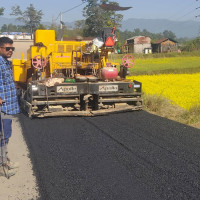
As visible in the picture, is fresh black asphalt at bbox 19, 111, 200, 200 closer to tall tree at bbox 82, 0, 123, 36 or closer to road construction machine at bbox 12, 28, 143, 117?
road construction machine at bbox 12, 28, 143, 117

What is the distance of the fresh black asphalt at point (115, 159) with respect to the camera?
13.5 feet

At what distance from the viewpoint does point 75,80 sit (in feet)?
31.8

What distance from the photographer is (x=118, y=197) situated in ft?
12.9

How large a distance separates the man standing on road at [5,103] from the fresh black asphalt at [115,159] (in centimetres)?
51

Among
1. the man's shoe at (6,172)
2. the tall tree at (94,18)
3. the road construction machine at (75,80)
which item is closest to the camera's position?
the man's shoe at (6,172)

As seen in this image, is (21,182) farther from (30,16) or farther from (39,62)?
(30,16)

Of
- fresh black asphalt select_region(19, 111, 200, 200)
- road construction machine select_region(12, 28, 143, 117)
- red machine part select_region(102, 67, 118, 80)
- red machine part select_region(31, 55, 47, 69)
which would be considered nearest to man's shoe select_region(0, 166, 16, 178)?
fresh black asphalt select_region(19, 111, 200, 200)

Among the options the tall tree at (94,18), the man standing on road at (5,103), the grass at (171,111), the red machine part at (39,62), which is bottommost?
the grass at (171,111)

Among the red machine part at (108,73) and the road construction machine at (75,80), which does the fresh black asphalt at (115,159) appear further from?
the red machine part at (108,73)

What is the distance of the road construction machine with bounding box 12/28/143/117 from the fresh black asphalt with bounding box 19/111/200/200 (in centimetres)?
93

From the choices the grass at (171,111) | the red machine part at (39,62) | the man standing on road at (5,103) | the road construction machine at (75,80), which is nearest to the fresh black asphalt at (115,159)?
the man standing on road at (5,103)

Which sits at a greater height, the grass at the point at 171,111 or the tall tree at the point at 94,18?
the tall tree at the point at 94,18

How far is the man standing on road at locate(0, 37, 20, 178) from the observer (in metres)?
4.82

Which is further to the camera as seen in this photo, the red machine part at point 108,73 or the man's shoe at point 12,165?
the red machine part at point 108,73
